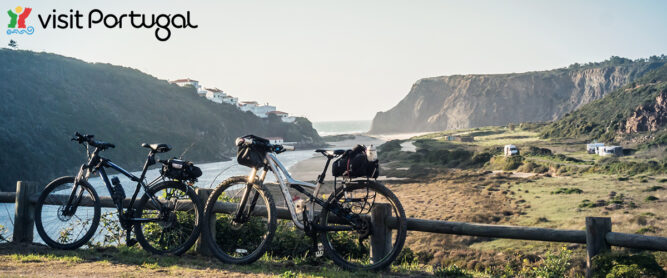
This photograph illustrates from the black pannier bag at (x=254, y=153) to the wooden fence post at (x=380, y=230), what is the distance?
5.16 ft

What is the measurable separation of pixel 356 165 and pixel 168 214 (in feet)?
9.47

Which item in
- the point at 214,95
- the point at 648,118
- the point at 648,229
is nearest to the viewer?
the point at 648,229

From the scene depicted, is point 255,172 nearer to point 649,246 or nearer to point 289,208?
point 289,208

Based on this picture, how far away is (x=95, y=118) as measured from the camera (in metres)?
97.1

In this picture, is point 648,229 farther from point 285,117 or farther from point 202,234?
point 285,117

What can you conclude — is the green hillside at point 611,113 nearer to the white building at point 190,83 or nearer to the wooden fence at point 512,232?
the white building at point 190,83

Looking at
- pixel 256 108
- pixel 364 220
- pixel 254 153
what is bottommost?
pixel 364 220

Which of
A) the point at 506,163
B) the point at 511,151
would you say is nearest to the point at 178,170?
the point at 506,163

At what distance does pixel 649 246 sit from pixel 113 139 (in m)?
97.1

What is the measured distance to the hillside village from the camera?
13925cm

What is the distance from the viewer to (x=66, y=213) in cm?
747

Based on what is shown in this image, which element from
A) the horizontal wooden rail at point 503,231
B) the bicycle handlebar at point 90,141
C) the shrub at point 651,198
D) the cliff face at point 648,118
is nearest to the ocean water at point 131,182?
the bicycle handlebar at point 90,141

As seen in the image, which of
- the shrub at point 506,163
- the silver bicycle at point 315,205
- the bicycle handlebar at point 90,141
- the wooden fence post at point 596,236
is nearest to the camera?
the wooden fence post at point 596,236

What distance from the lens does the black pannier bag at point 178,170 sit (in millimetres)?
6625
